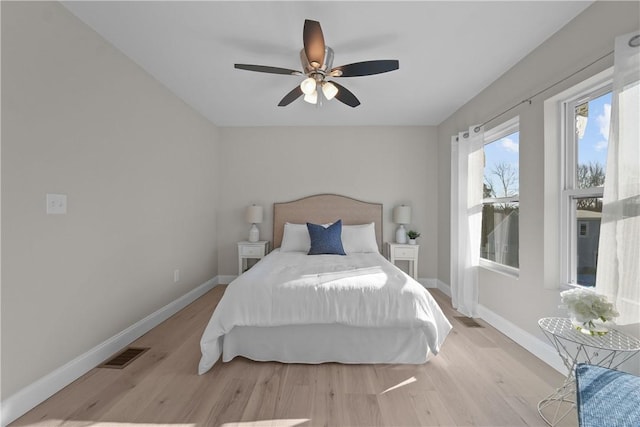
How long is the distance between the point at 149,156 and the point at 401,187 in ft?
10.7

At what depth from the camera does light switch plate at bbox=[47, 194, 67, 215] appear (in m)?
1.84

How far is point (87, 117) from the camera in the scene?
2.12 m

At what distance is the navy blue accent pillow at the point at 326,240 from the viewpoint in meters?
3.64

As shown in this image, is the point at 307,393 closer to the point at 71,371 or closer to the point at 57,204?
the point at 71,371

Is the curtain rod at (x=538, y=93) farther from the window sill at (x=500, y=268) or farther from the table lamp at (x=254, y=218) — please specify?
the table lamp at (x=254, y=218)

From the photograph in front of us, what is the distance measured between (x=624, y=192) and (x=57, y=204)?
327cm

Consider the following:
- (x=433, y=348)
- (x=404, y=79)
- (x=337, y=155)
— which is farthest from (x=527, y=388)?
(x=337, y=155)

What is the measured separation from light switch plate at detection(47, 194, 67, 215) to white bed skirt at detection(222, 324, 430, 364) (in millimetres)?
1365

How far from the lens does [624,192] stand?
1591 millimetres

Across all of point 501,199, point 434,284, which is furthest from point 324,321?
point 434,284

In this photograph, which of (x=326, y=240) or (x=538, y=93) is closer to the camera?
(x=538, y=93)

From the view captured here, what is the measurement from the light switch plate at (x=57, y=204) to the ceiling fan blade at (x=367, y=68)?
2.02 m

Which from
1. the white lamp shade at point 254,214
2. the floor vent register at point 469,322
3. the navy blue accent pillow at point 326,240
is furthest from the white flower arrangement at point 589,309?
the white lamp shade at point 254,214

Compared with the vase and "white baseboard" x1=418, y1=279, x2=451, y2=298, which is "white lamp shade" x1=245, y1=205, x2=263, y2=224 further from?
the vase
